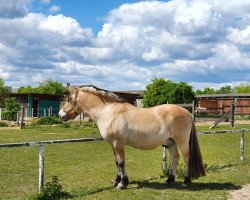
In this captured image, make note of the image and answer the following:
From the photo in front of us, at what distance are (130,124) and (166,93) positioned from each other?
148ft

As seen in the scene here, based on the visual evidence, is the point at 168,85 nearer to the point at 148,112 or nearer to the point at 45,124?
the point at 45,124

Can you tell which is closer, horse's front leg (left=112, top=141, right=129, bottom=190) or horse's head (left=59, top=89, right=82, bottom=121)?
horse's front leg (left=112, top=141, right=129, bottom=190)

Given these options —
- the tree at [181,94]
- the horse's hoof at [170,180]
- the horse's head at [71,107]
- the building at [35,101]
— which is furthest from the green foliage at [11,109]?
the horse's hoof at [170,180]

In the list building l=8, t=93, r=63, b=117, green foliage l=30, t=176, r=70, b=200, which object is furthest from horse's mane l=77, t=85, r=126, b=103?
building l=8, t=93, r=63, b=117

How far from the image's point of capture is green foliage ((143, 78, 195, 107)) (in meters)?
51.9

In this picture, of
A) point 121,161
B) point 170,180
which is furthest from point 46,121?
point 121,161

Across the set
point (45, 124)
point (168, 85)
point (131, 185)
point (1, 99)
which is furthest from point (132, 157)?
point (1, 99)

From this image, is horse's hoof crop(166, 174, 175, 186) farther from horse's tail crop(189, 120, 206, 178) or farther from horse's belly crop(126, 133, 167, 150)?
horse's belly crop(126, 133, 167, 150)

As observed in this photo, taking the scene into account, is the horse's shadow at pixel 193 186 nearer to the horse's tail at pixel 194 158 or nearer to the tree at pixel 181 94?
the horse's tail at pixel 194 158

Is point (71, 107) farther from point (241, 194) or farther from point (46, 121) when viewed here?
point (46, 121)

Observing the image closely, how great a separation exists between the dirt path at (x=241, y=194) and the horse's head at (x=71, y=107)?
352 centimetres

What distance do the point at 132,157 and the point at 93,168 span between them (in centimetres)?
271

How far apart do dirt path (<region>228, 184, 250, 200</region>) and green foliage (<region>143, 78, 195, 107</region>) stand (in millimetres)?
42880

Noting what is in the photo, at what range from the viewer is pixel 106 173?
10891 mm
